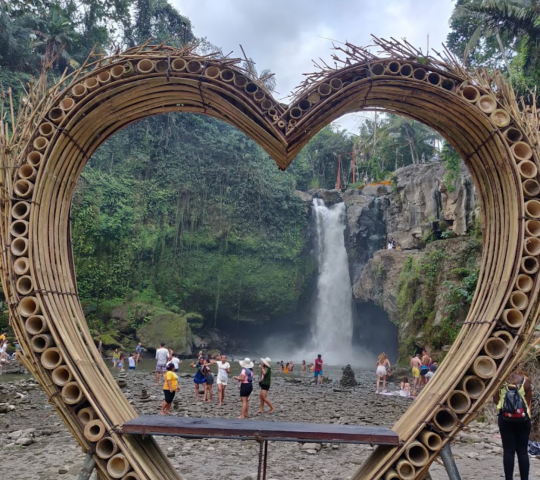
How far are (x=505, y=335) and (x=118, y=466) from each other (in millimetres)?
3079

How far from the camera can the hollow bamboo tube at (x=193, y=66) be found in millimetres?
3922

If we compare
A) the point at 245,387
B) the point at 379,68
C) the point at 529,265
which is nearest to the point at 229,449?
the point at 245,387

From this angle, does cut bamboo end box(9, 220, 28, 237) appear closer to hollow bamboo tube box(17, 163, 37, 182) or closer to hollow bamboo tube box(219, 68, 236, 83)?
hollow bamboo tube box(17, 163, 37, 182)

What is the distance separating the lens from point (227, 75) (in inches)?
155

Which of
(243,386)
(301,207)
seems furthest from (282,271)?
(243,386)

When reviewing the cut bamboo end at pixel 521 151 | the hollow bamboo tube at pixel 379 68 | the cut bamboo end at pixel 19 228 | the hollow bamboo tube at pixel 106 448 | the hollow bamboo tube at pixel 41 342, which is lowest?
the hollow bamboo tube at pixel 106 448

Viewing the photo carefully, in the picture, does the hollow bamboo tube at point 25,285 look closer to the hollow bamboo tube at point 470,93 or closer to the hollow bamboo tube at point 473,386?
the hollow bamboo tube at point 473,386

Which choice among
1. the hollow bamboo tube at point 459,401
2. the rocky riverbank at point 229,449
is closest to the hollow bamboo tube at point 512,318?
the hollow bamboo tube at point 459,401

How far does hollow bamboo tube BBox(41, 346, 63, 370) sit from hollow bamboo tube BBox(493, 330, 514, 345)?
331 cm

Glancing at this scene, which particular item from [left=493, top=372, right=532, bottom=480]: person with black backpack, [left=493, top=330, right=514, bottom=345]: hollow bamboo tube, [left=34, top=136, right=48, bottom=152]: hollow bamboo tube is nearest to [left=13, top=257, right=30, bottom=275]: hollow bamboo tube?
[left=34, top=136, right=48, bottom=152]: hollow bamboo tube

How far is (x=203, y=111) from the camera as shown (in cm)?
448

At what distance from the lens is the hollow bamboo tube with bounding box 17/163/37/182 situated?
380cm

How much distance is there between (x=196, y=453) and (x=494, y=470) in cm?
399

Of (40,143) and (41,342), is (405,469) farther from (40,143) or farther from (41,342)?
(40,143)
